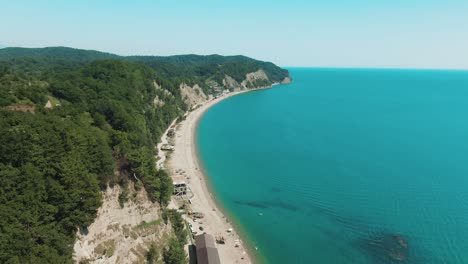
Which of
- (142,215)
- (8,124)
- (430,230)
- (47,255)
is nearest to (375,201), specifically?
(430,230)

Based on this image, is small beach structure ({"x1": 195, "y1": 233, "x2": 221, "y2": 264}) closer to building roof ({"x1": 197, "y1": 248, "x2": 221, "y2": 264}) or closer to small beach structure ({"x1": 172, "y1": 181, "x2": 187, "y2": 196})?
building roof ({"x1": 197, "y1": 248, "x2": 221, "y2": 264})

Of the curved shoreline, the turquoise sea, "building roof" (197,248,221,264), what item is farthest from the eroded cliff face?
the turquoise sea

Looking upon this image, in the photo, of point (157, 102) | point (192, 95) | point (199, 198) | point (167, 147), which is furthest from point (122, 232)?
point (192, 95)

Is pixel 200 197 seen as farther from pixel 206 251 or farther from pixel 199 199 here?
pixel 206 251

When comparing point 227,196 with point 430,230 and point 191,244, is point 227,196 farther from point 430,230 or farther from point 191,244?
point 430,230

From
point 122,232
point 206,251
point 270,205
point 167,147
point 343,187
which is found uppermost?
point 122,232

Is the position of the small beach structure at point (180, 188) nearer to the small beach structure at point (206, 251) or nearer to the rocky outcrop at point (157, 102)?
the small beach structure at point (206, 251)
